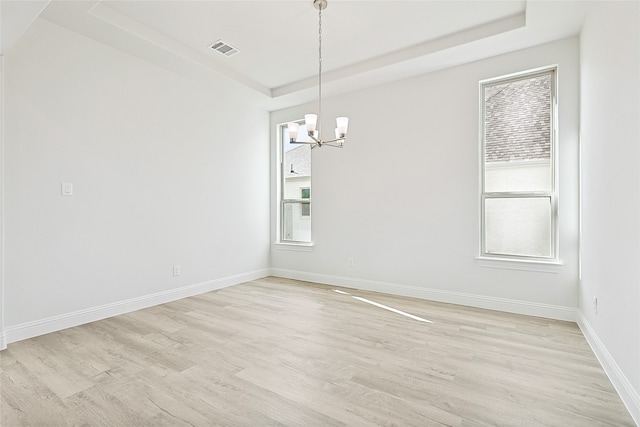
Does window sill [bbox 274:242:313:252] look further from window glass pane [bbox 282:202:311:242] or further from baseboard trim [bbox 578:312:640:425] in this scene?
baseboard trim [bbox 578:312:640:425]

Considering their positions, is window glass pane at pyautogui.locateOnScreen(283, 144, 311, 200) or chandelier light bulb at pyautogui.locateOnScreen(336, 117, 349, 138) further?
window glass pane at pyautogui.locateOnScreen(283, 144, 311, 200)

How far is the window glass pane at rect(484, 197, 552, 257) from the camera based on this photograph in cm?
350

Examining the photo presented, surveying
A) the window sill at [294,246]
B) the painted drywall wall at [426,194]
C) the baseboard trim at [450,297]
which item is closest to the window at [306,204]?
the painted drywall wall at [426,194]

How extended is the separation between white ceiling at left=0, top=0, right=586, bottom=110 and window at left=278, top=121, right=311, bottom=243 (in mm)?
1437

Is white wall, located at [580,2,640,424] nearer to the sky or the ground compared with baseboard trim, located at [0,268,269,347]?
nearer to the sky

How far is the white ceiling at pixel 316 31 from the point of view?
2.96m

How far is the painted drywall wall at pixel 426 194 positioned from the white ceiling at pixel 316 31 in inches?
11.3

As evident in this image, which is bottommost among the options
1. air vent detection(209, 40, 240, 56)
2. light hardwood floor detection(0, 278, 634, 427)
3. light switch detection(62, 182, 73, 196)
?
light hardwood floor detection(0, 278, 634, 427)

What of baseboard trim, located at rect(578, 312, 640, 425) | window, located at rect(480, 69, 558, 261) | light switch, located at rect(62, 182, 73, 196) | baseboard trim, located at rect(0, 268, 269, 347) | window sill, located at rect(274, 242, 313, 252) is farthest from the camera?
window sill, located at rect(274, 242, 313, 252)

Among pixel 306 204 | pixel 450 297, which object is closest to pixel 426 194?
pixel 450 297

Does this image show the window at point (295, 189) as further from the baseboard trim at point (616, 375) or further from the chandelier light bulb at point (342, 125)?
the baseboard trim at point (616, 375)

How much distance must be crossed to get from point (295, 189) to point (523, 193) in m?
3.29

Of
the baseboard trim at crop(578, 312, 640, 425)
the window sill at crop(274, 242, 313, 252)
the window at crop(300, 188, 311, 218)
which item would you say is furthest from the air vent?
the baseboard trim at crop(578, 312, 640, 425)

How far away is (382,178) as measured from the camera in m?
4.46
